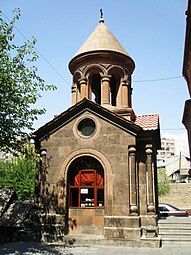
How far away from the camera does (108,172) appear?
13648 mm

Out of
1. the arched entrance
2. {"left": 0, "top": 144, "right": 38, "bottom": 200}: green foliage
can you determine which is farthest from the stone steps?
{"left": 0, "top": 144, "right": 38, "bottom": 200}: green foliage

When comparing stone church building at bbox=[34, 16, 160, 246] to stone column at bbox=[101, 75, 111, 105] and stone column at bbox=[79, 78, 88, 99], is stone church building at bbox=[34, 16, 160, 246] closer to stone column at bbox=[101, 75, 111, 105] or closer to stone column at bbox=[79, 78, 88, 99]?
stone column at bbox=[101, 75, 111, 105]

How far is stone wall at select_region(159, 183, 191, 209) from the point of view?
40.1 m

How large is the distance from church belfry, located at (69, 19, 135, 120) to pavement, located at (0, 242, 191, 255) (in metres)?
7.67

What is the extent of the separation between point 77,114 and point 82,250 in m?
6.56

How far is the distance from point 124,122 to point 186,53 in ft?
20.6

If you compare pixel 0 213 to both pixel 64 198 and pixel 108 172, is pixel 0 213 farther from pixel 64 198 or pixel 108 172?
pixel 108 172

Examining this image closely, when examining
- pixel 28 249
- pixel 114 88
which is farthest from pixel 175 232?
pixel 114 88

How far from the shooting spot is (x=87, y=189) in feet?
46.8

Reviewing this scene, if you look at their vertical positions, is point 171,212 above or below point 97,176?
below

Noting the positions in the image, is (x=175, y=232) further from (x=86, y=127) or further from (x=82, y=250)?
(x=86, y=127)

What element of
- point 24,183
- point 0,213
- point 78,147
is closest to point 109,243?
point 78,147

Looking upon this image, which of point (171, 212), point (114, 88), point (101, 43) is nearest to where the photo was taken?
point (101, 43)

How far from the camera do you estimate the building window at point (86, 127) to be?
1456 centimetres
